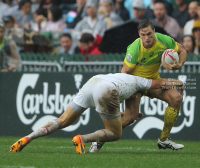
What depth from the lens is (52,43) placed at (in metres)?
14.1

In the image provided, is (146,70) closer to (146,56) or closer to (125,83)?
(146,56)

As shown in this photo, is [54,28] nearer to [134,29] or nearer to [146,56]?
[134,29]

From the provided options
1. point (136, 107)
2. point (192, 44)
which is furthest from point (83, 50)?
point (136, 107)

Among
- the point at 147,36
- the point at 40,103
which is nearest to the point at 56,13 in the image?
the point at 40,103

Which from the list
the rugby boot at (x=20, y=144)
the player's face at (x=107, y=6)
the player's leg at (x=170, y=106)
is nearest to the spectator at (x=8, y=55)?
the player's face at (x=107, y=6)

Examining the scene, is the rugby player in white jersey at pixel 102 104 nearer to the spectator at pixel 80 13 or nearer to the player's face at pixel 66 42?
the player's face at pixel 66 42

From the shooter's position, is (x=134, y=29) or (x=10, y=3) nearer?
(x=134, y=29)

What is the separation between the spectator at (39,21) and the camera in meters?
16.6

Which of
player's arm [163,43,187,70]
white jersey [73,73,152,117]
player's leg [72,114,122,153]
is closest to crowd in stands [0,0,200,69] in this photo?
player's arm [163,43,187,70]

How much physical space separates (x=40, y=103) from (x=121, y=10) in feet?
15.1

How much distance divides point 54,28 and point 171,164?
10.4 metres

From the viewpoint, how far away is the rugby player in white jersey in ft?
24.2

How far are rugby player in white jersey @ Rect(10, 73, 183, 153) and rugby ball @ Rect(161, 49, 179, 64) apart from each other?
485mm

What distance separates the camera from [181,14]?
14.3m
